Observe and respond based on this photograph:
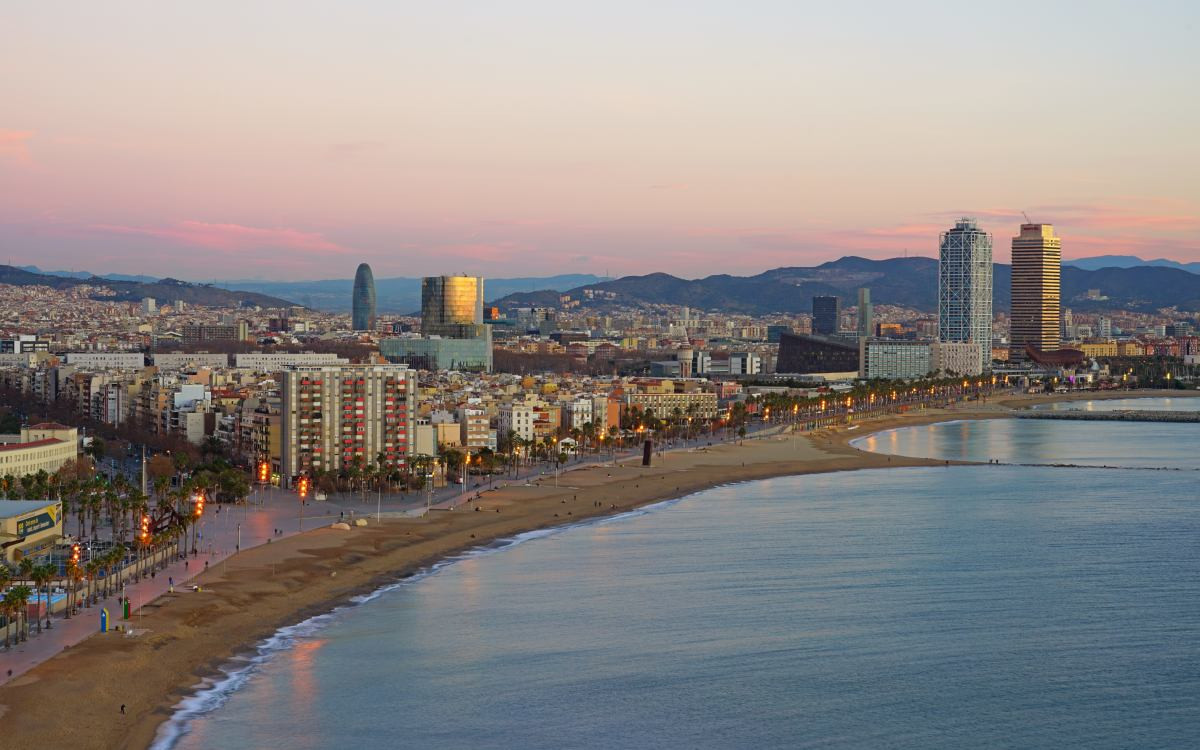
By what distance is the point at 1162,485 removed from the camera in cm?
5172

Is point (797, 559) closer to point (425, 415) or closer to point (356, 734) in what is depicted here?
point (356, 734)

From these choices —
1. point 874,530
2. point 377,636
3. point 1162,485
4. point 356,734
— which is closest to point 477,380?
point 1162,485

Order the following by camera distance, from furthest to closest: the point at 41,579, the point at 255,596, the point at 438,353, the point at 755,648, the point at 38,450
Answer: the point at 438,353
the point at 38,450
the point at 255,596
the point at 41,579
the point at 755,648

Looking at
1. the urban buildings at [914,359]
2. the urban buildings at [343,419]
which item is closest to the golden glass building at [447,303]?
the urban buildings at [914,359]

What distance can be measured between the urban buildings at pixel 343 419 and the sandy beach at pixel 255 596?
16.0 ft

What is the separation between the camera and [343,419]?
1943 inches

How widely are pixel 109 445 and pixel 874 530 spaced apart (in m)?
33.7

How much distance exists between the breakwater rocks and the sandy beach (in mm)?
42883

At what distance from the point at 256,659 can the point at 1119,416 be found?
80.9 m

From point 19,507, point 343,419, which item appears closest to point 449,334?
point 343,419

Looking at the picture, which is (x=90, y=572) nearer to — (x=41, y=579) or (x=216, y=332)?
(x=41, y=579)

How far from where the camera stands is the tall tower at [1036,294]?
185000 mm

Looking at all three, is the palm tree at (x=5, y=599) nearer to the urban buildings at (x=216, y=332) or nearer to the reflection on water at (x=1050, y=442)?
the reflection on water at (x=1050, y=442)

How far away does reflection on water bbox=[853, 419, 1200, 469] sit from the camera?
209 ft
